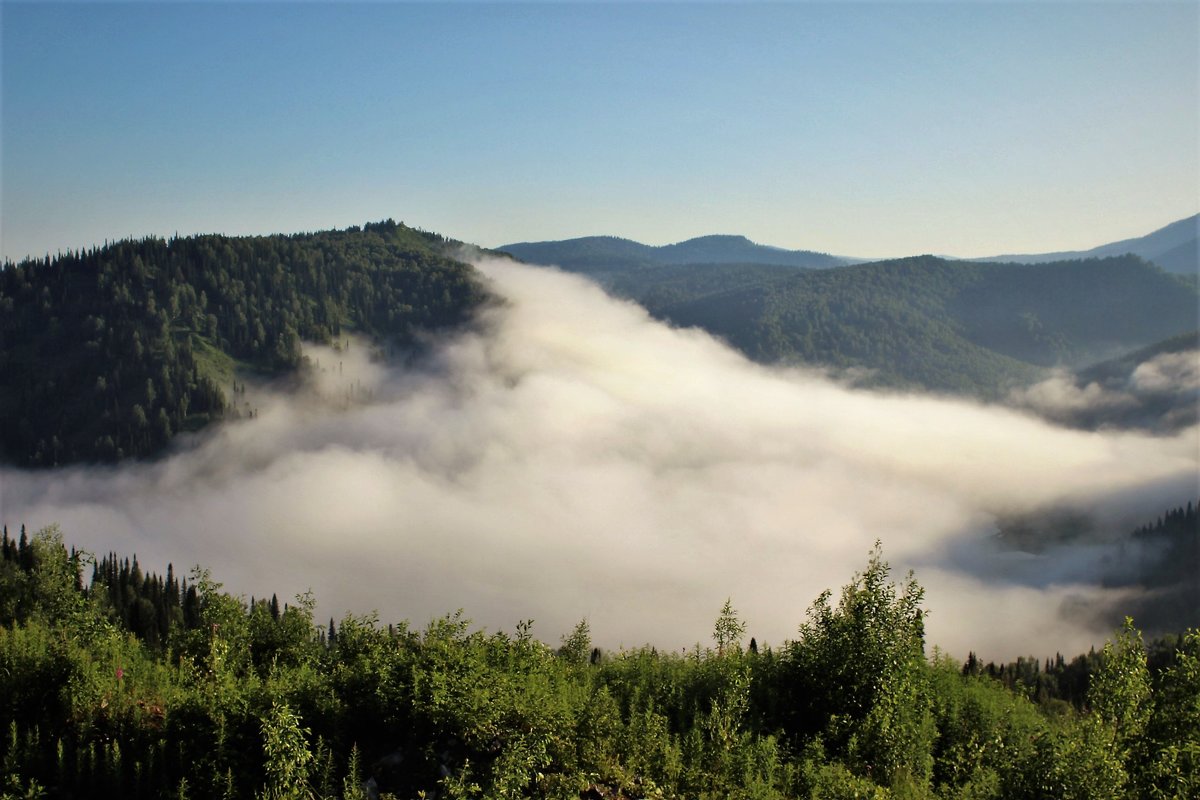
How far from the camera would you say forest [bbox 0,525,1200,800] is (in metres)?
21.4

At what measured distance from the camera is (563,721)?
75.7 feet

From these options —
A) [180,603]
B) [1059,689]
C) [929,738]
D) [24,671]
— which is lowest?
[1059,689]

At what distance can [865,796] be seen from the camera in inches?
897

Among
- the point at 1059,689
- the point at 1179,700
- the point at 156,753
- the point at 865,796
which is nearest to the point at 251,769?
the point at 156,753

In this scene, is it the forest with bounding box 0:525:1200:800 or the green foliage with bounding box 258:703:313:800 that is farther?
the forest with bounding box 0:525:1200:800

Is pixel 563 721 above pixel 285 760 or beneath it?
beneath

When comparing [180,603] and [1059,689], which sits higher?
[180,603]

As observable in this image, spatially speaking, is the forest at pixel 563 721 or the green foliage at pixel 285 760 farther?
the forest at pixel 563 721

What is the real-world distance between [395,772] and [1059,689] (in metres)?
180

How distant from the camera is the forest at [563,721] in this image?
70.2ft

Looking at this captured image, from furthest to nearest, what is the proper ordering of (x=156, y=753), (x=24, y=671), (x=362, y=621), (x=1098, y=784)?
(x=362, y=621) < (x=24, y=671) < (x=156, y=753) < (x=1098, y=784)

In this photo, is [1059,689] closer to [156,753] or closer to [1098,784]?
[1098,784]

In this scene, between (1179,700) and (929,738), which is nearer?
(1179,700)

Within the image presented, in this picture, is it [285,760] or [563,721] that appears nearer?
[285,760]
